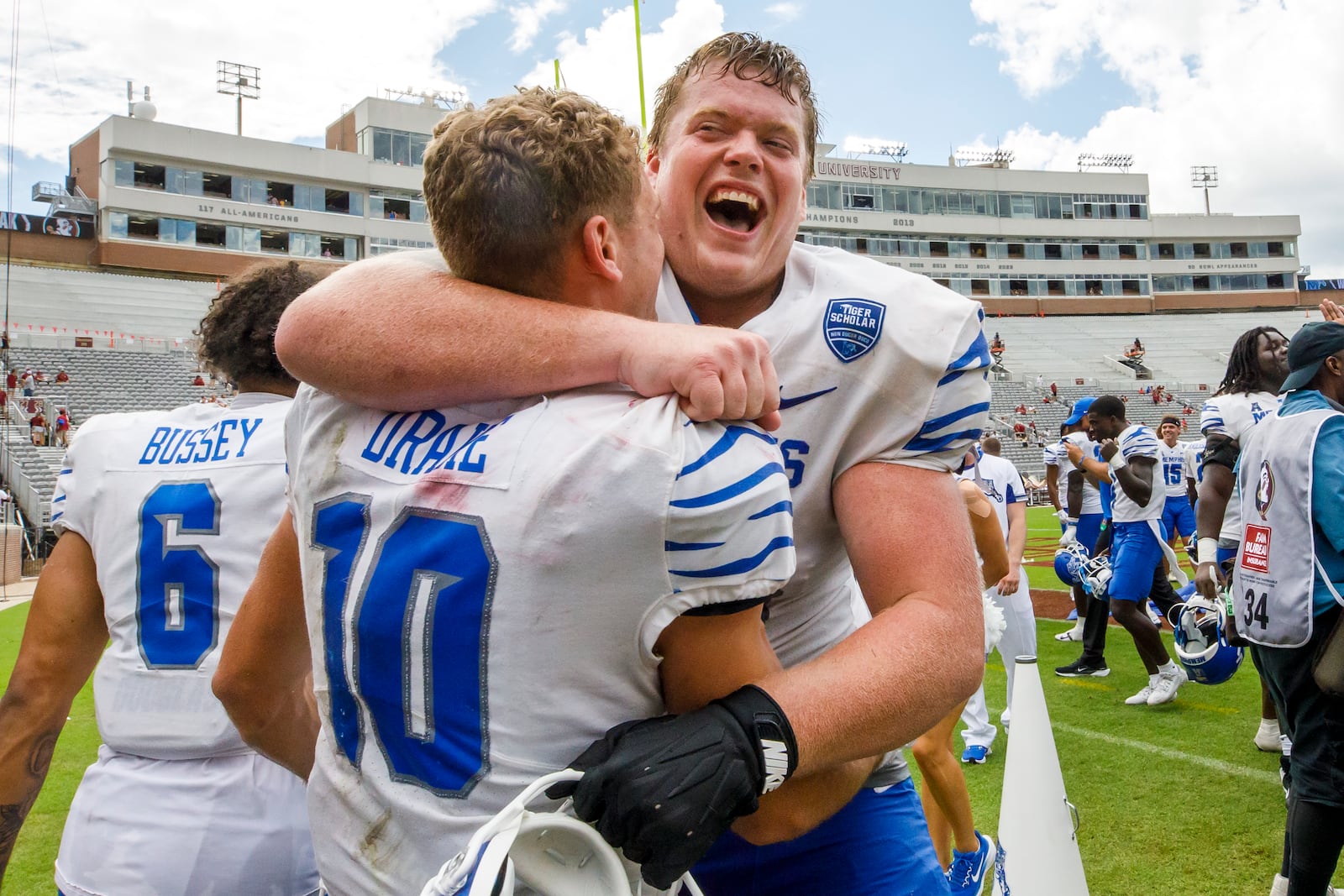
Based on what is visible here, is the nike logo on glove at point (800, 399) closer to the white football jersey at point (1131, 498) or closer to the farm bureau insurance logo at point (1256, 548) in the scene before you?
the farm bureau insurance logo at point (1256, 548)

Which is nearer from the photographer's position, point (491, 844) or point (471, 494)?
point (491, 844)

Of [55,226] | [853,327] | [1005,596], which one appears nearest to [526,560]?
[853,327]

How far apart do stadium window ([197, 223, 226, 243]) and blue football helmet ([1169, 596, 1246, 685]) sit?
41.2 meters

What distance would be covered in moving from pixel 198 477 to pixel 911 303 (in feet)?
5.42

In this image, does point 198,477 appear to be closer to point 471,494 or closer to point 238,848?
point 238,848

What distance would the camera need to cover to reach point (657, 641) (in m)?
1.18

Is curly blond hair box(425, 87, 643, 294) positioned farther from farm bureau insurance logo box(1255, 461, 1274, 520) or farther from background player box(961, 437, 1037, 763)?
background player box(961, 437, 1037, 763)

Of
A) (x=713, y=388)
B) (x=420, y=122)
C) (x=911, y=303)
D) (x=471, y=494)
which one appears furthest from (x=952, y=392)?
(x=420, y=122)

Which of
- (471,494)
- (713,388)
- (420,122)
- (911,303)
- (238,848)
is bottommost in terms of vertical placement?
(238,848)

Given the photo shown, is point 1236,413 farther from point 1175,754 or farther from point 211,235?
point 211,235

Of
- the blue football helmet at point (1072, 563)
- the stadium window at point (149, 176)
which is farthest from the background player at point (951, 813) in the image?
the stadium window at point (149, 176)

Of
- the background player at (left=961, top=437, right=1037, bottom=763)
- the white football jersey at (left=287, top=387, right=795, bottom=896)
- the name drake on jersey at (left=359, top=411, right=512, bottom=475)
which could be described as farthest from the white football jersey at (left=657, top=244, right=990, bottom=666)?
the background player at (left=961, top=437, right=1037, bottom=763)

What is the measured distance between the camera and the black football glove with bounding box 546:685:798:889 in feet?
3.53

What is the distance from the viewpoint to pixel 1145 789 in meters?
5.24
